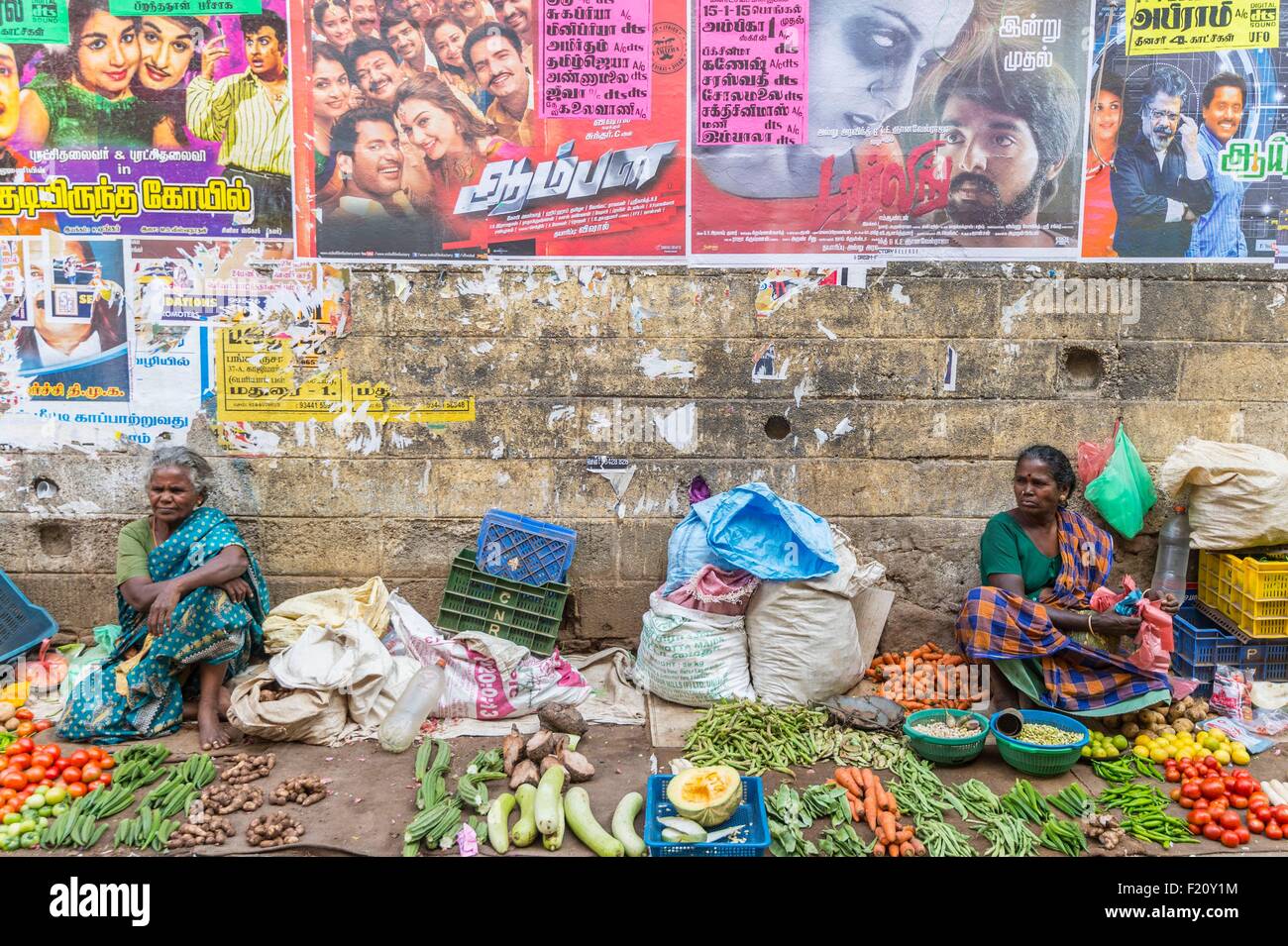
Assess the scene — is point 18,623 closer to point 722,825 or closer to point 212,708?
point 212,708

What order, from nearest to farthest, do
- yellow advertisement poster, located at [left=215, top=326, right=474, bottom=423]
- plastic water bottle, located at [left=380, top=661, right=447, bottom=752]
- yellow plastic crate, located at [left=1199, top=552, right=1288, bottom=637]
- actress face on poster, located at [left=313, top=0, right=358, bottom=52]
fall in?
1. plastic water bottle, located at [left=380, top=661, right=447, bottom=752]
2. yellow plastic crate, located at [left=1199, top=552, right=1288, bottom=637]
3. actress face on poster, located at [left=313, top=0, right=358, bottom=52]
4. yellow advertisement poster, located at [left=215, top=326, right=474, bottom=423]

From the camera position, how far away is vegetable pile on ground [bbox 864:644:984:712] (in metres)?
5.16

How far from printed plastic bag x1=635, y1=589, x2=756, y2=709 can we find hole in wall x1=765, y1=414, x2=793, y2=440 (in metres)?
1.06

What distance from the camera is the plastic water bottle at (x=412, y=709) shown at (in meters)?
4.59

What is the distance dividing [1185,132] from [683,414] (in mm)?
3023

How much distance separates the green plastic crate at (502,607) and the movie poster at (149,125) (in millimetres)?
2100

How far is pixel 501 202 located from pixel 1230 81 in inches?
152

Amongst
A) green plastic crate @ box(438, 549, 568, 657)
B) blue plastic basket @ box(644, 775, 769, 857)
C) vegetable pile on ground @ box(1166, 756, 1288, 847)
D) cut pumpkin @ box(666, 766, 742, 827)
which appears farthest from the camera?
green plastic crate @ box(438, 549, 568, 657)

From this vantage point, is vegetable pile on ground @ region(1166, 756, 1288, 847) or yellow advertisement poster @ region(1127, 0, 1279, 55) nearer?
vegetable pile on ground @ region(1166, 756, 1288, 847)

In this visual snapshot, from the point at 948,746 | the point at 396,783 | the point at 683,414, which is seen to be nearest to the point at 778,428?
the point at 683,414

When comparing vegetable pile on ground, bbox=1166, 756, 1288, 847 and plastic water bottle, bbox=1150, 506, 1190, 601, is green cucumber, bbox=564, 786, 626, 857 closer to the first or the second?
vegetable pile on ground, bbox=1166, 756, 1288, 847

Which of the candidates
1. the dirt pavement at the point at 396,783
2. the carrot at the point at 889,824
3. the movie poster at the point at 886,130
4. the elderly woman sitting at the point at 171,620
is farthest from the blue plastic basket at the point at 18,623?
the carrot at the point at 889,824

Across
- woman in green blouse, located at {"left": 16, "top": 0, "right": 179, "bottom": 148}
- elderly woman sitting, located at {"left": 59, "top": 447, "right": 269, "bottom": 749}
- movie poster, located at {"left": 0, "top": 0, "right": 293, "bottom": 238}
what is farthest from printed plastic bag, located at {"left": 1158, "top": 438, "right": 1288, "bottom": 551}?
woman in green blouse, located at {"left": 16, "top": 0, "right": 179, "bottom": 148}

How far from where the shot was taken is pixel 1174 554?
5.40m
